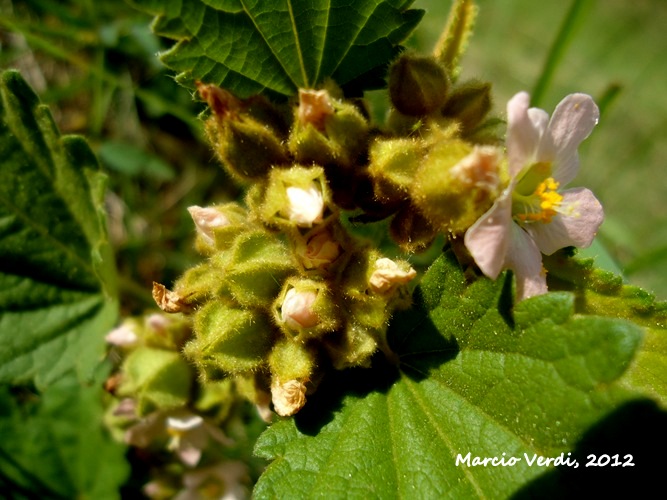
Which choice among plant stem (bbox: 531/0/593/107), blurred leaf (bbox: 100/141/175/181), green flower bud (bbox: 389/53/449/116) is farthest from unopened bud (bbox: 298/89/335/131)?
blurred leaf (bbox: 100/141/175/181)

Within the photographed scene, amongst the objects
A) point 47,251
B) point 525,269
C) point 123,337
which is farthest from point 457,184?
point 47,251

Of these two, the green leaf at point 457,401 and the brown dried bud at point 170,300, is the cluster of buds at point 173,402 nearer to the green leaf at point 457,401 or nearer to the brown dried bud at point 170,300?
the brown dried bud at point 170,300

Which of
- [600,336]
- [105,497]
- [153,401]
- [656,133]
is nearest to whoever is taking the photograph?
[600,336]

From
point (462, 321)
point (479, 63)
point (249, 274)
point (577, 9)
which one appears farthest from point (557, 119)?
point (479, 63)

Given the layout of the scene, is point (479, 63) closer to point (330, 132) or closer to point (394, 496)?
point (330, 132)

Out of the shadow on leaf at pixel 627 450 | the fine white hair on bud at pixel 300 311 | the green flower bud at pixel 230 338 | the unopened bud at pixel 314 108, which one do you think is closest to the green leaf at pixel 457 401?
the shadow on leaf at pixel 627 450
